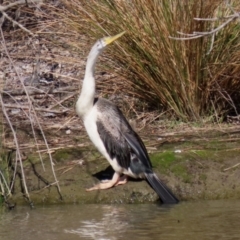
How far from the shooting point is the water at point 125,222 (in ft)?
18.5

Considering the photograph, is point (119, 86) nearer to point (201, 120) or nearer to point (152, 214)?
point (201, 120)

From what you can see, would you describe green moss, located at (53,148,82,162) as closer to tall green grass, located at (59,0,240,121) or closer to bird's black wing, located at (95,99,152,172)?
bird's black wing, located at (95,99,152,172)

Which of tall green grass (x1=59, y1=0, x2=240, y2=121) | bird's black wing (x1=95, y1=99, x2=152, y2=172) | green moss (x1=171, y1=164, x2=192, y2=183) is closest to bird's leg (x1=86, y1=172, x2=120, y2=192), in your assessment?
bird's black wing (x1=95, y1=99, x2=152, y2=172)

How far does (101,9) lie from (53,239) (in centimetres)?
311

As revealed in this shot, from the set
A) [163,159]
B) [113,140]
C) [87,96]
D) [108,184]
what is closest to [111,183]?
[108,184]

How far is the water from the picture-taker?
18.5ft

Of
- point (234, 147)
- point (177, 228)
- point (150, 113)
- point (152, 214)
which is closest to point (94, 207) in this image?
point (152, 214)

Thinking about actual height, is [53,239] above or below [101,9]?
below

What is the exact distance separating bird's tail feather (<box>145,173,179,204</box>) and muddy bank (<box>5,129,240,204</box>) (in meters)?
0.11

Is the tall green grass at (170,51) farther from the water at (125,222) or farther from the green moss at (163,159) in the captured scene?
the water at (125,222)

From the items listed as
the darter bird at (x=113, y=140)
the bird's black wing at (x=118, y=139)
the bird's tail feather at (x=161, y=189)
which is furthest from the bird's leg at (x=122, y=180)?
the bird's tail feather at (x=161, y=189)

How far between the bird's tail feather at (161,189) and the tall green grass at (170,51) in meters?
1.53

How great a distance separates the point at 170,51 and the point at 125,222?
230cm

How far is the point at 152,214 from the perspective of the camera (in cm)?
625
